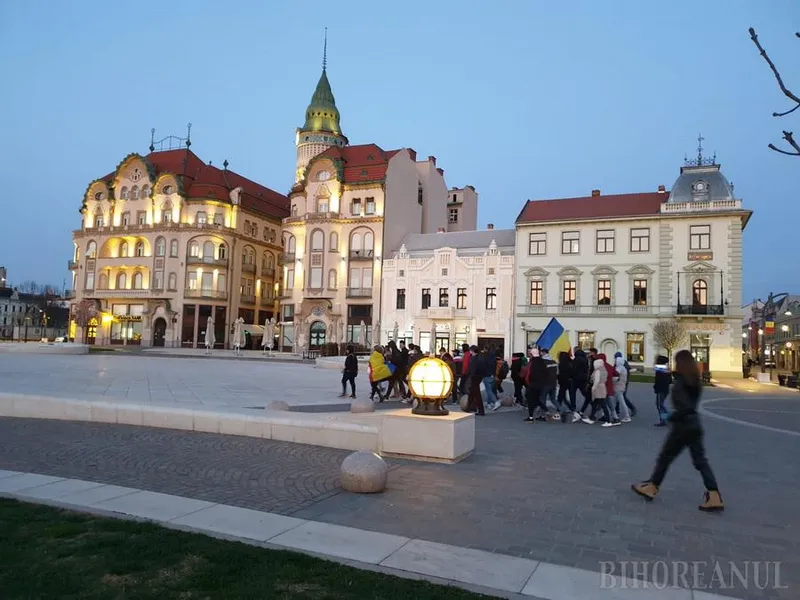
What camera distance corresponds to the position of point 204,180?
211 ft

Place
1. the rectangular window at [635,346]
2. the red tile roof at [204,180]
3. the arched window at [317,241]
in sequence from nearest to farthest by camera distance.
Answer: the rectangular window at [635,346], the arched window at [317,241], the red tile roof at [204,180]

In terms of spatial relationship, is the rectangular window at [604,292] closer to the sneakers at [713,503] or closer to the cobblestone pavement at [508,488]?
the cobblestone pavement at [508,488]

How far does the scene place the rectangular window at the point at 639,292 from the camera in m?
44.6

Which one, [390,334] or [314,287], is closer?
[390,334]

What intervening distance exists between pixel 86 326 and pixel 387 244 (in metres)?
33.9

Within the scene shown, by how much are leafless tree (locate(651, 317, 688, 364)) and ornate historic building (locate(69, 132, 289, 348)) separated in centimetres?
4243

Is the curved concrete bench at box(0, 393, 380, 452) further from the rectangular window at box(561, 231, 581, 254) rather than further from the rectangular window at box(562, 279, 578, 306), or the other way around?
the rectangular window at box(561, 231, 581, 254)

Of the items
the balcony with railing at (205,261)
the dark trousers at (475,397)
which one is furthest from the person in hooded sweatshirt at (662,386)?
the balcony with railing at (205,261)

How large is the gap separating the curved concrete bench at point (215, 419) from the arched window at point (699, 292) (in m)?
39.2

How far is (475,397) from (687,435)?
8.76 m

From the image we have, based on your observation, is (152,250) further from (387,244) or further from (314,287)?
(387,244)

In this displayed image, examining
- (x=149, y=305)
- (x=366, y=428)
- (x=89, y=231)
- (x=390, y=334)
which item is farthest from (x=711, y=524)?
(x=89, y=231)

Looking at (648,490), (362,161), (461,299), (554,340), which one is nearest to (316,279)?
(362,161)

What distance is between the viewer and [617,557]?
5.31m
